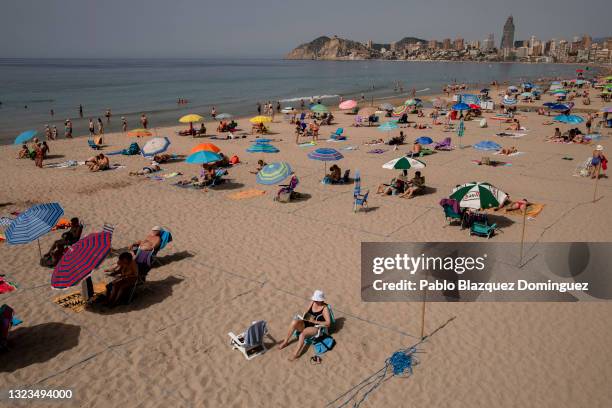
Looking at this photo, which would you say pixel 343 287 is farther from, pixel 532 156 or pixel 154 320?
pixel 532 156

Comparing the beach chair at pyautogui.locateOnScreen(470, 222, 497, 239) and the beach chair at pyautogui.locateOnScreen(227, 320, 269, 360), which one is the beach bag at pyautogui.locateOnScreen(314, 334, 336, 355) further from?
the beach chair at pyautogui.locateOnScreen(470, 222, 497, 239)

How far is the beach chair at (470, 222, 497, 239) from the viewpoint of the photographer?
10.9 metres

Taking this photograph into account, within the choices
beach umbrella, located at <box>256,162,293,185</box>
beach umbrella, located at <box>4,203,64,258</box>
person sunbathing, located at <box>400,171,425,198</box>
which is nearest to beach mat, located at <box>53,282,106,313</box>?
beach umbrella, located at <box>4,203,64,258</box>

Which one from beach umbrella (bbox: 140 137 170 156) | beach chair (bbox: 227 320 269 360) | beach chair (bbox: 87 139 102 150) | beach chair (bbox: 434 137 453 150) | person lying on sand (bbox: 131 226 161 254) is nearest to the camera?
beach chair (bbox: 227 320 269 360)

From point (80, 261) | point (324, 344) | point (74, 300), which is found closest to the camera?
point (324, 344)

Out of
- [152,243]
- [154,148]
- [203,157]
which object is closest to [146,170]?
[154,148]

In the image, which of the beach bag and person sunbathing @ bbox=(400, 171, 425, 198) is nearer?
the beach bag

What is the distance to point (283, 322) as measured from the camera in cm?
750

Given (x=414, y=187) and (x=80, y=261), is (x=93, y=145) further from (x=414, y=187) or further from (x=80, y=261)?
(x=80, y=261)

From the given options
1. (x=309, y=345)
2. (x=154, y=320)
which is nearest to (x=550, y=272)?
(x=309, y=345)

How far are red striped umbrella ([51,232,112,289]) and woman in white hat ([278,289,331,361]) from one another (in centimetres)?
342

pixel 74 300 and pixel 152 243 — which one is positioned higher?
pixel 152 243

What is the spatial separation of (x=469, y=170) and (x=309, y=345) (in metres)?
13.1

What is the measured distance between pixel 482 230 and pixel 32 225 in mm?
10241
